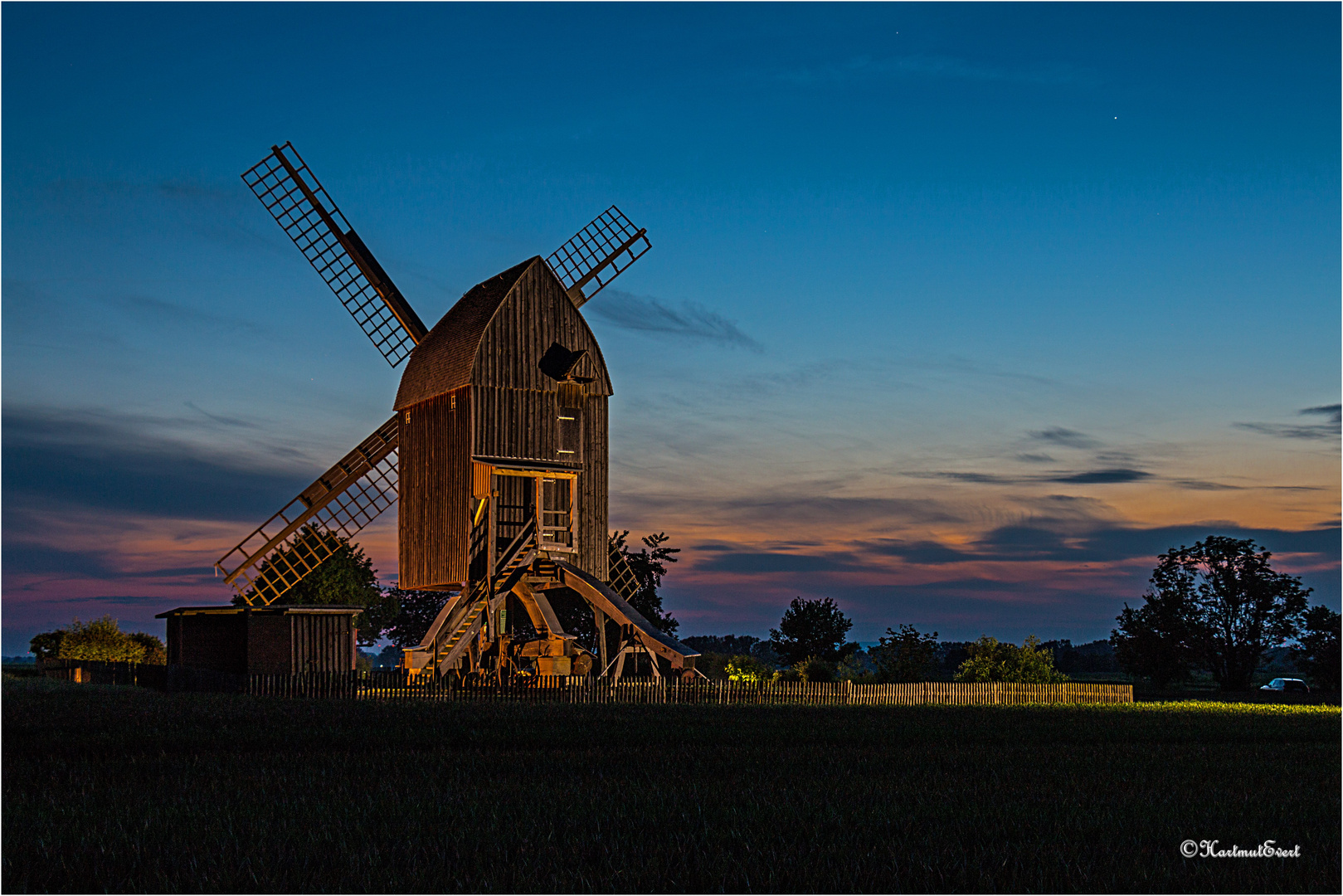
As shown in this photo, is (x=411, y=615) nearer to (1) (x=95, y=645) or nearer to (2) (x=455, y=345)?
(1) (x=95, y=645)

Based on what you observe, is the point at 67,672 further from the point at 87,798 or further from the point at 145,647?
the point at 87,798

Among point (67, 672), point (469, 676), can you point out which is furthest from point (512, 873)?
point (67, 672)

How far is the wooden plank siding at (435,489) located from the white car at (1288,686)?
36546 mm

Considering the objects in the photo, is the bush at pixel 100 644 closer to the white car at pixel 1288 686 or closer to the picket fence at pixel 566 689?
the picket fence at pixel 566 689

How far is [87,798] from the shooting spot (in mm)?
10344

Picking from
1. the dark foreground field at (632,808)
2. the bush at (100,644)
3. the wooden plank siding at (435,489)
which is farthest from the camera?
the bush at (100,644)

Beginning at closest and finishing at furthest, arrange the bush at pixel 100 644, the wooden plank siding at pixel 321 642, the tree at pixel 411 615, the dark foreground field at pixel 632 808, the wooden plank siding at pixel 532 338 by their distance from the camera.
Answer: the dark foreground field at pixel 632 808
the wooden plank siding at pixel 532 338
the wooden plank siding at pixel 321 642
the bush at pixel 100 644
the tree at pixel 411 615

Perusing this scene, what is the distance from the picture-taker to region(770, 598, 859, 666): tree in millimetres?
57750

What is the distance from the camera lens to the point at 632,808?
9.79 metres

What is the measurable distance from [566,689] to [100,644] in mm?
32445

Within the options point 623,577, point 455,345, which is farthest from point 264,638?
point 623,577

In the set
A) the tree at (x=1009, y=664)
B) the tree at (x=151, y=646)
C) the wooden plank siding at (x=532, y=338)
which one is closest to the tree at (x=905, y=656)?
the tree at (x=1009, y=664)

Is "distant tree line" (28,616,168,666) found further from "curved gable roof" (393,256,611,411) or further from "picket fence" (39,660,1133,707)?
"curved gable roof" (393,256,611,411)

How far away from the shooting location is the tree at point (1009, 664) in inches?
1657
